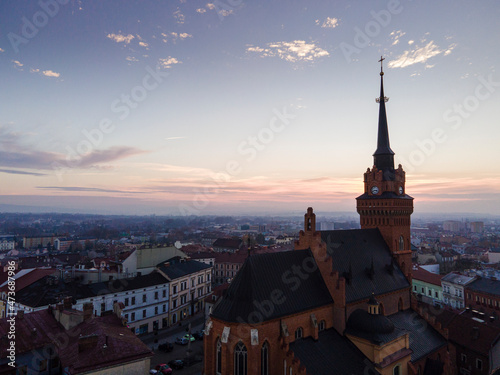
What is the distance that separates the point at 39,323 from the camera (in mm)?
30172

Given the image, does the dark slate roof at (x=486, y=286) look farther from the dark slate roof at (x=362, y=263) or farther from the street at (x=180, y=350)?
the street at (x=180, y=350)

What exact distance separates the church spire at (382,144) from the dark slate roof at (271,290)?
21426mm

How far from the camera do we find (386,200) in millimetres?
44156

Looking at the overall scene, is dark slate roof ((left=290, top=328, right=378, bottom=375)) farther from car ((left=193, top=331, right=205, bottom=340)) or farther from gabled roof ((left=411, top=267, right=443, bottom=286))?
gabled roof ((left=411, top=267, right=443, bottom=286))

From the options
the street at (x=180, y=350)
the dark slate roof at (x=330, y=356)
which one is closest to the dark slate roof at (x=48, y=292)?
the street at (x=180, y=350)

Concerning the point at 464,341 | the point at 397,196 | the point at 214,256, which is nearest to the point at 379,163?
the point at 397,196

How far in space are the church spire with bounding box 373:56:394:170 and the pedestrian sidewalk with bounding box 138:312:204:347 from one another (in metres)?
41.9

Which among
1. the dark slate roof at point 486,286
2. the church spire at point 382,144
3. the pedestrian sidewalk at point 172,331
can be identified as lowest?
the pedestrian sidewalk at point 172,331

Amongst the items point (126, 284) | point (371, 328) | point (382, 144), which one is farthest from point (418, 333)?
point (126, 284)

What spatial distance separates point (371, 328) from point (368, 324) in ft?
1.37

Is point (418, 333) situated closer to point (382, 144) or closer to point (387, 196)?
point (387, 196)

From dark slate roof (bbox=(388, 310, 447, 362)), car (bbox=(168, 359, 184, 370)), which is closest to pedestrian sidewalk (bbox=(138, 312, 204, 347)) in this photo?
car (bbox=(168, 359, 184, 370))

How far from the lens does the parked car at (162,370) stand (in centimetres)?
3788

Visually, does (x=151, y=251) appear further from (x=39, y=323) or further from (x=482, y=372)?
(x=482, y=372)
